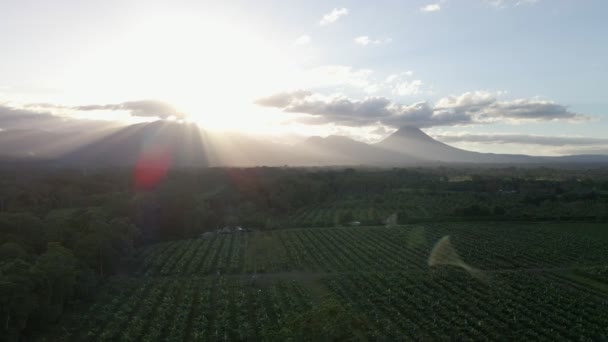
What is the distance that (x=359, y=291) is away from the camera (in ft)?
84.6

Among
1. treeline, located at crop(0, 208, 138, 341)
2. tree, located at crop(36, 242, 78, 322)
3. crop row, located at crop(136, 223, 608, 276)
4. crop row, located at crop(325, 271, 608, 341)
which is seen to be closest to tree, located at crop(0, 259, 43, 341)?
treeline, located at crop(0, 208, 138, 341)

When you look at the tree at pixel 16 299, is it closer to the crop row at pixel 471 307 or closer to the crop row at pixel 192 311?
the crop row at pixel 192 311

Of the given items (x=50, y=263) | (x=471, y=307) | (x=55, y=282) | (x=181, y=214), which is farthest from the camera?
(x=181, y=214)

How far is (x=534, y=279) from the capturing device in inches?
1099

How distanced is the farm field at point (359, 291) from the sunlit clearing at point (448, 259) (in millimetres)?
278

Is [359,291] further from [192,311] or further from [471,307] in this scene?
[192,311]

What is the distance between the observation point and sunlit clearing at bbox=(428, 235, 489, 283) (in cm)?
2929

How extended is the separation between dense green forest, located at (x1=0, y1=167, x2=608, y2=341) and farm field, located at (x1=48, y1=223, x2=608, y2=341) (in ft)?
3.16

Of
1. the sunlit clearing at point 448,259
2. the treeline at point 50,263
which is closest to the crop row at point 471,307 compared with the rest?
the sunlit clearing at point 448,259

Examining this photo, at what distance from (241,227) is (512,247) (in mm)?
30099

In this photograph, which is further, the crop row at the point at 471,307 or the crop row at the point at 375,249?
the crop row at the point at 375,249

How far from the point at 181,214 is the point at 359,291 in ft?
101

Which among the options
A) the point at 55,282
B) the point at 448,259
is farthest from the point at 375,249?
the point at 55,282

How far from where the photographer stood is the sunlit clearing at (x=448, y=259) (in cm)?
2929
